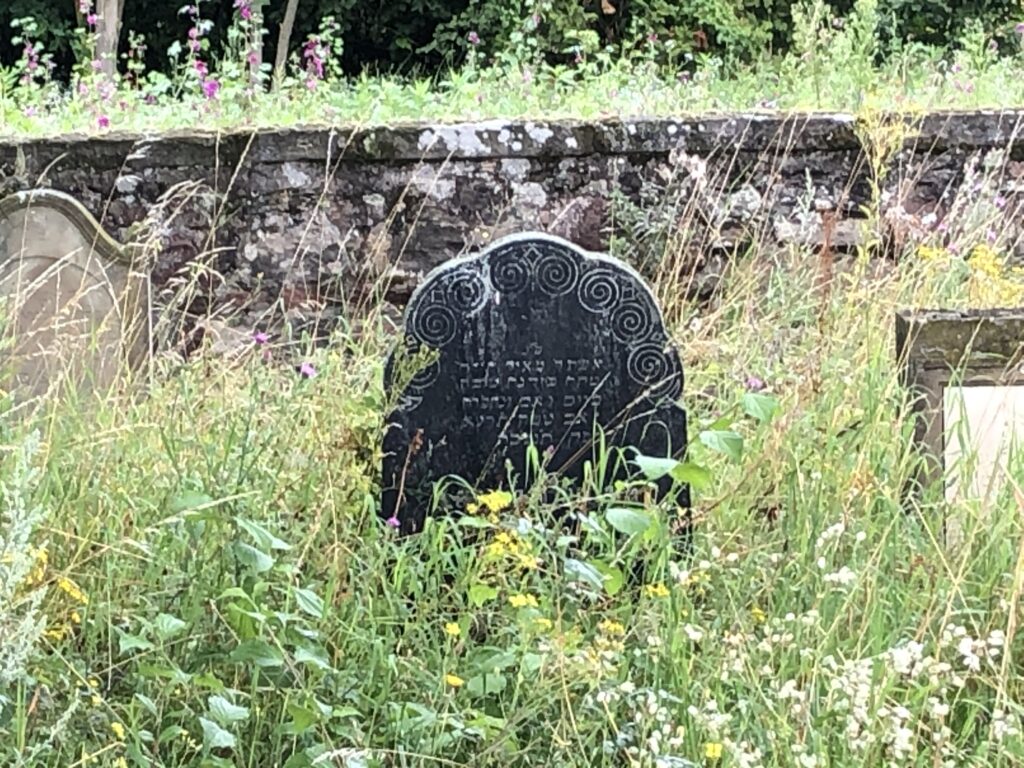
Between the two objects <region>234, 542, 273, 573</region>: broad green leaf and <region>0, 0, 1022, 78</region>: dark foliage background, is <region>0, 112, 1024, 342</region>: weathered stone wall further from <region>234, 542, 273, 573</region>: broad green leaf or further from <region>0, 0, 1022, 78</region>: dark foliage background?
<region>0, 0, 1022, 78</region>: dark foliage background

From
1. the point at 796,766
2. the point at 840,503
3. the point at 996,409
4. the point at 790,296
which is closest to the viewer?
the point at 796,766

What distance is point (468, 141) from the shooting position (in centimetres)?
513

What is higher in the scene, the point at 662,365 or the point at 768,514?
the point at 662,365

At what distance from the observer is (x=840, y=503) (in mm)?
2869

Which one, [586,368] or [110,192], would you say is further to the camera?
[110,192]

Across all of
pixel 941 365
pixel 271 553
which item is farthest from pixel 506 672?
pixel 941 365

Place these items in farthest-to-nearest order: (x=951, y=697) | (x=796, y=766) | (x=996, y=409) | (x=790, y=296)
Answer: (x=790, y=296)
(x=996, y=409)
(x=951, y=697)
(x=796, y=766)

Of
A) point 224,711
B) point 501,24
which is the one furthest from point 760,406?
point 501,24

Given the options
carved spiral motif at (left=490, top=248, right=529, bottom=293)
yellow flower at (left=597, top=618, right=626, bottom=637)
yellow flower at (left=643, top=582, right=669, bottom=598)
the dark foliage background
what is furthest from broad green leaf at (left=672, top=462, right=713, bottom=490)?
the dark foliage background

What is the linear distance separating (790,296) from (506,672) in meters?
2.24

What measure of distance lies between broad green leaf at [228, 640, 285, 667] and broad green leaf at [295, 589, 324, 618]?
10 centimetres

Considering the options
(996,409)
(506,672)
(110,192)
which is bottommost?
(110,192)

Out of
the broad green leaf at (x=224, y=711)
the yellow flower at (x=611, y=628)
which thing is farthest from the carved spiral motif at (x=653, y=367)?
the broad green leaf at (x=224, y=711)

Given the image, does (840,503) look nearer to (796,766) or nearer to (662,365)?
(662,365)
